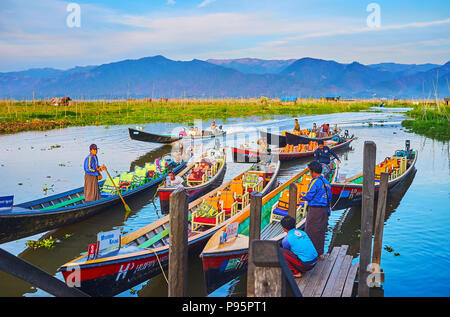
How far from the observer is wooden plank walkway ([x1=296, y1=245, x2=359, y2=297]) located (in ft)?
19.9

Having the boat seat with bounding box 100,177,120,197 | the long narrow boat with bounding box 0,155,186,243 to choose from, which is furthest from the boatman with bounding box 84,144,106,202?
the boat seat with bounding box 100,177,120,197

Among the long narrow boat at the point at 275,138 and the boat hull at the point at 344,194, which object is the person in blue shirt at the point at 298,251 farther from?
the long narrow boat at the point at 275,138

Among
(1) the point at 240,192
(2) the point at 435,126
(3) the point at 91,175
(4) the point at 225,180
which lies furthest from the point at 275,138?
(2) the point at 435,126

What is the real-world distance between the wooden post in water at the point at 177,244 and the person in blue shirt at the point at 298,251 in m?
1.96

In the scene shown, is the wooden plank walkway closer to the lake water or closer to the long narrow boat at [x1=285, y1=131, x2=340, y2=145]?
the lake water

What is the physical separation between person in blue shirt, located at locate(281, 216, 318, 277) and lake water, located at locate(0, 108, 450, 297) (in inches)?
82.9

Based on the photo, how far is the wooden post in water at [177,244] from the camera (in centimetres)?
520

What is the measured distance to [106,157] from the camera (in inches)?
890

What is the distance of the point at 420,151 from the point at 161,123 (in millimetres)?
27600

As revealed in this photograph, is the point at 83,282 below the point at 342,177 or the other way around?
below

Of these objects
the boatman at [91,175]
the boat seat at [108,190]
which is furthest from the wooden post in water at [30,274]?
the boat seat at [108,190]

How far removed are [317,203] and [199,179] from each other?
7652 millimetres
